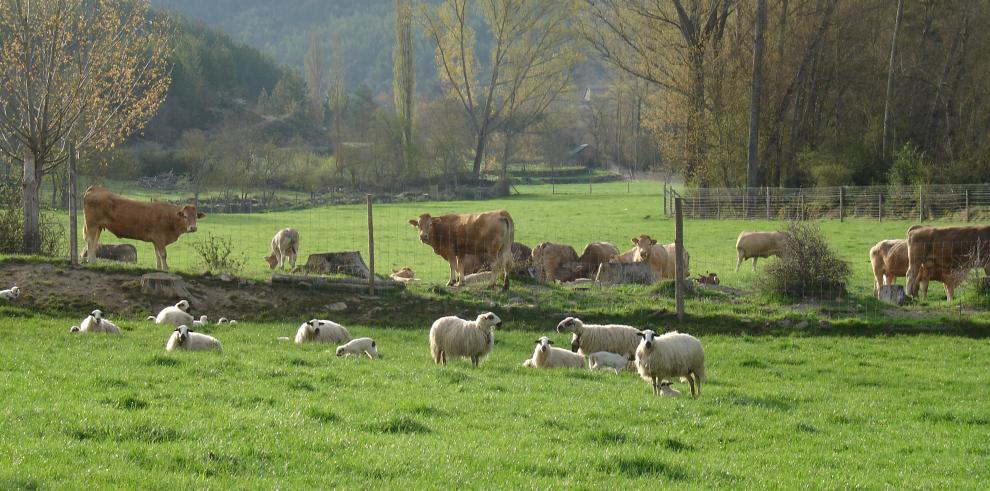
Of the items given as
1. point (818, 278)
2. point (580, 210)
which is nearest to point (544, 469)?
point (818, 278)

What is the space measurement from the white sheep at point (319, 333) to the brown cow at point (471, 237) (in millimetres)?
6525

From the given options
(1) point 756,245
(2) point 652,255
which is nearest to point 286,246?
(2) point 652,255

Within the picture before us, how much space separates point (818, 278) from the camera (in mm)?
20109

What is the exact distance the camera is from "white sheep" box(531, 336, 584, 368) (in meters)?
14.0

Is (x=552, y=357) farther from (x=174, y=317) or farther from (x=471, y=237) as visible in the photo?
(x=471, y=237)

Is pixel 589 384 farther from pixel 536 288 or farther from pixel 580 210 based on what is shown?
pixel 580 210

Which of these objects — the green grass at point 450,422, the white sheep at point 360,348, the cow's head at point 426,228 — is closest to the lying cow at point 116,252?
the cow's head at point 426,228

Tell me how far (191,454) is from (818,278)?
15.3 m

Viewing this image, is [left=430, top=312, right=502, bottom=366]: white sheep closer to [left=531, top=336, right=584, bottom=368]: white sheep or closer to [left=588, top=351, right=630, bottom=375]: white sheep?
[left=531, top=336, right=584, bottom=368]: white sheep

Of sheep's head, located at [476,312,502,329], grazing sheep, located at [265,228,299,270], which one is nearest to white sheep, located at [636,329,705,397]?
sheep's head, located at [476,312,502,329]

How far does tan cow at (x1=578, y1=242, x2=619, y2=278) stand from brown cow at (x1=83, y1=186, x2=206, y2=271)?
32.4ft

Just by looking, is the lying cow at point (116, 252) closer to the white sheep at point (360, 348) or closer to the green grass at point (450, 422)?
the green grass at point (450, 422)

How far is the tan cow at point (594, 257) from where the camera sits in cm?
2592

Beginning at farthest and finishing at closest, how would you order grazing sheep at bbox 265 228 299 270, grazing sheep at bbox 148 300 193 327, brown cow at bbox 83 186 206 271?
grazing sheep at bbox 265 228 299 270 < brown cow at bbox 83 186 206 271 < grazing sheep at bbox 148 300 193 327
